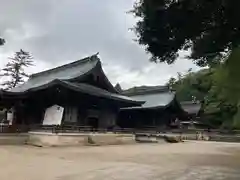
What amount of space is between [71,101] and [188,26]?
1582 centimetres

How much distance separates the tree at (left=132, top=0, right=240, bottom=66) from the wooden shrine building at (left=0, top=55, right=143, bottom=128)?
1323 cm

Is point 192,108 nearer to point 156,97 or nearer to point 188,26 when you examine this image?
point 156,97

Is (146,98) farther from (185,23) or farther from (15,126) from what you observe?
(185,23)

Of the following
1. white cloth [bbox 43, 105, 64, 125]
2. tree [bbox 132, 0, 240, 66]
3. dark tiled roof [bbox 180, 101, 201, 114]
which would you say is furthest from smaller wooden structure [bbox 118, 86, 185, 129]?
tree [bbox 132, 0, 240, 66]

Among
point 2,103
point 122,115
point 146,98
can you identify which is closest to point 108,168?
point 2,103

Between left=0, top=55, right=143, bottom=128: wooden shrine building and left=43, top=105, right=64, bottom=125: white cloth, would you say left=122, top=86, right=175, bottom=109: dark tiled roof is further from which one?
left=43, top=105, right=64, bottom=125: white cloth

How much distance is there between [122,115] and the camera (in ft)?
106

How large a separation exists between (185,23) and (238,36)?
1.13 metres

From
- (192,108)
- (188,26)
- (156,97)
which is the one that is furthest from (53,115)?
(192,108)

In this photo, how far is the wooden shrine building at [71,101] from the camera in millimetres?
20806

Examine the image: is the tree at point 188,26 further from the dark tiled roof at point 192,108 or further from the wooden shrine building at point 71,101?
the dark tiled roof at point 192,108

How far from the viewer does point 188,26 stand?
6.73 meters

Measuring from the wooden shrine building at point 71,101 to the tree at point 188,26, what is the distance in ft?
43.4

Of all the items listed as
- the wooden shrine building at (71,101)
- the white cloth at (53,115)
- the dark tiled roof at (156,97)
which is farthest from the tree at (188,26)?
the dark tiled roof at (156,97)
